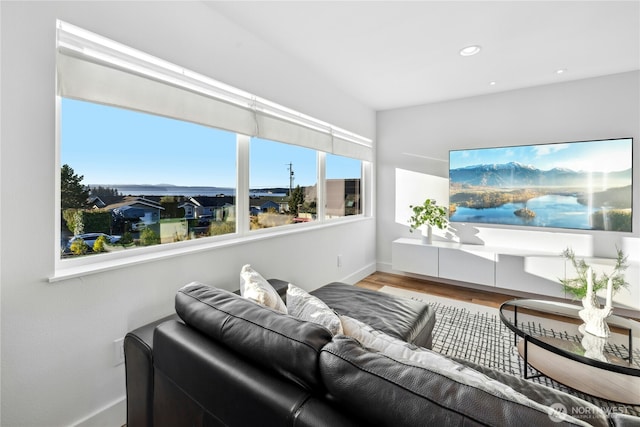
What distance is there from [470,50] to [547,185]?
1.89 metres

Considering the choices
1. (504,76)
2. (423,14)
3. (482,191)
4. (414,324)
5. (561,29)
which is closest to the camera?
(414,324)

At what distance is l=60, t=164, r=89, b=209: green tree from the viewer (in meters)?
1.49

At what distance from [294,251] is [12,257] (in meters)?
1.94

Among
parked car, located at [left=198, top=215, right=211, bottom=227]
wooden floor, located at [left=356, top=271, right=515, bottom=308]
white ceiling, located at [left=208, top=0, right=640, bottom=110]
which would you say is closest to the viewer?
white ceiling, located at [left=208, top=0, right=640, bottom=110]

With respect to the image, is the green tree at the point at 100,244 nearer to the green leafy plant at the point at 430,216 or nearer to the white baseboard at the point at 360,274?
the white baseboard at the point at 360,274

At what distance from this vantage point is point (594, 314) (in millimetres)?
1822

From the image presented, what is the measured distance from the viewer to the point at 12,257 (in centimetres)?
125

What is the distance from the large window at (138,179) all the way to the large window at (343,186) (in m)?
1.51

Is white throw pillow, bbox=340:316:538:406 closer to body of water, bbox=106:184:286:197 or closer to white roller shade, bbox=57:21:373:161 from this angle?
body of water, bbox=106:184:286:197

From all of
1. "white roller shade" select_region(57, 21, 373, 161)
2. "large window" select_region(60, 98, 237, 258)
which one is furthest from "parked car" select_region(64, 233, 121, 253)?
"white roller shade" select_region(57, 21, 373, 161)

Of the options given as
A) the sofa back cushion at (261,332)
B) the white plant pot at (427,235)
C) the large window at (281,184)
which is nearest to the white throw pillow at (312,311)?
the sofa back cushion at (261,332)

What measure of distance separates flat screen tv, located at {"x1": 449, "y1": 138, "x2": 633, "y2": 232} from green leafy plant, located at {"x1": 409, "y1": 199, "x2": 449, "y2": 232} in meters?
0.13

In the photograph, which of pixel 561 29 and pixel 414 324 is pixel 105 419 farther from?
pixel 561 29

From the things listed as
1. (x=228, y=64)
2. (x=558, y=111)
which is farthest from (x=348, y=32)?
(x=558, y=111)
